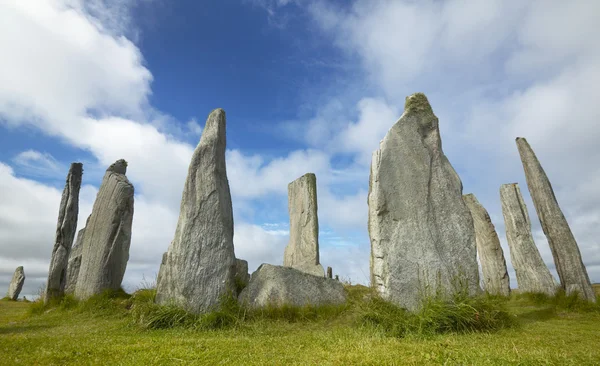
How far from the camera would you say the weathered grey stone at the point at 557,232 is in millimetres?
11532

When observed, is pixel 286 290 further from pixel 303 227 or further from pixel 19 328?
pixel 19 328

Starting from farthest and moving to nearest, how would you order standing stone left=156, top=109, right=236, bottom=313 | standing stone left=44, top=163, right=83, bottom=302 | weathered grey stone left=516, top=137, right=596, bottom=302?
standing stone left=44, top=163, right=83, bottom=302 → weathered grey stone left=516, top=137, right=596, bottom=302 → standing stone left=156, top=109, right=236, bottom=313

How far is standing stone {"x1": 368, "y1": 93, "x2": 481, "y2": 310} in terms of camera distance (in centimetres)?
820

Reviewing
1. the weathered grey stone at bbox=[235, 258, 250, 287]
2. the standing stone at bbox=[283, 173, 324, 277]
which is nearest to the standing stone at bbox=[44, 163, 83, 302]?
the weathered grey stone at bbox=[235, 258, 250, 287]

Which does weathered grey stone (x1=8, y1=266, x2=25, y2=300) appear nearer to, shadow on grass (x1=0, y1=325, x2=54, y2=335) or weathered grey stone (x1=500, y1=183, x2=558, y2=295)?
shadow on grass (x1=0, y1=325, x2=54, y2=335)

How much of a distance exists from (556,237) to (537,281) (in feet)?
9.73

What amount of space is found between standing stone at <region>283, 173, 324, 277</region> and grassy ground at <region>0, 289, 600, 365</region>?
5760 millimetres

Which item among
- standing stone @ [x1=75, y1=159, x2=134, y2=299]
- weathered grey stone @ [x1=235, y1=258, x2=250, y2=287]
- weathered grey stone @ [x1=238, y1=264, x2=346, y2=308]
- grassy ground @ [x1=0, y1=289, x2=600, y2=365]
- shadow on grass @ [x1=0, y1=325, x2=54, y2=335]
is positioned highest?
standing stone @ [x1=75, y1=159, x2=134, y2=299]

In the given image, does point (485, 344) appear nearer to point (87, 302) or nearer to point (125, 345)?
point (125, 345)

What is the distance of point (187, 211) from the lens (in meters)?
9.62

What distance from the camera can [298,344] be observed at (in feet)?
21.4

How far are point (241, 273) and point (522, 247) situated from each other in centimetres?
1060

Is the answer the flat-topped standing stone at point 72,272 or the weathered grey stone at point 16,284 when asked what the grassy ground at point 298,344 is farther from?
the weathered grey stone at point 16,284

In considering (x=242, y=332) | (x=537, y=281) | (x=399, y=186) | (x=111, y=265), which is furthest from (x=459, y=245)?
(x=111, y=265)
